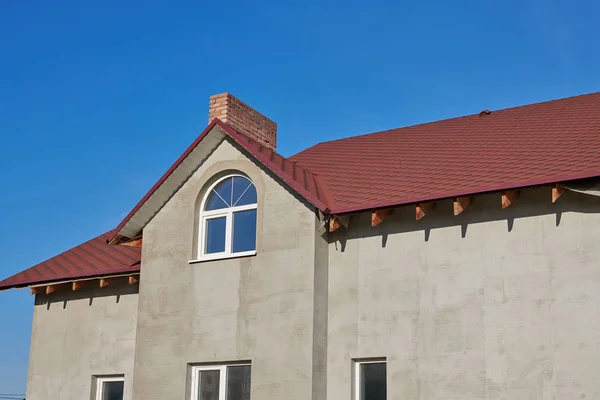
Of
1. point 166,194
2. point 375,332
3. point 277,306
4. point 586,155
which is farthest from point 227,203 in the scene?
point 586,155

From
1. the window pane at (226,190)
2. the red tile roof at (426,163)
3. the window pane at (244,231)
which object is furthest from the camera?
the window pane at (226,190)

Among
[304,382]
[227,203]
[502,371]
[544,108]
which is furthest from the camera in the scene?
[544,108]

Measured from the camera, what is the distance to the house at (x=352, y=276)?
46.0 ft

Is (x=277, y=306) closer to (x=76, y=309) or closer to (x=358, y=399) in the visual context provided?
(x=358, y=399)

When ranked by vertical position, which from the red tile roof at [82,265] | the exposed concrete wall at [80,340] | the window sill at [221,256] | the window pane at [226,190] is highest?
the window pane at [226,190]

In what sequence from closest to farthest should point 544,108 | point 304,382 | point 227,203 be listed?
point 304,382 → point 227,203 → point 544,108

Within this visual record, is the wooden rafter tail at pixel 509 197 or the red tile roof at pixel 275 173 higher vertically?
the red tile roof at pixel 275 173

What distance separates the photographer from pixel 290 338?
15594 mm

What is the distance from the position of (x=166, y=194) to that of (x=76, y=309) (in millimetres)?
3734

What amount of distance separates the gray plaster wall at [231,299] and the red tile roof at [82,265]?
1303 mm

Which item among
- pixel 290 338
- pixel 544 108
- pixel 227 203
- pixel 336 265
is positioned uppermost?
pixel 544 108

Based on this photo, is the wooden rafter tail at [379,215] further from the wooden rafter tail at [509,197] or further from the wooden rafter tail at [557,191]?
the wooden rafter tail at [557,191]

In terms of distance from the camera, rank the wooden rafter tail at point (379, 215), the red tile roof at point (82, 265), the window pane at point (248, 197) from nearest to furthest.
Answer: the wooden rafter tail at point (379, 215), the window pane at point (248, 197), the red tile roof at point (82, 265)

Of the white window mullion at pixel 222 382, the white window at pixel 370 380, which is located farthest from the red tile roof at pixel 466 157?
the white window mullion at pixel 222 382
